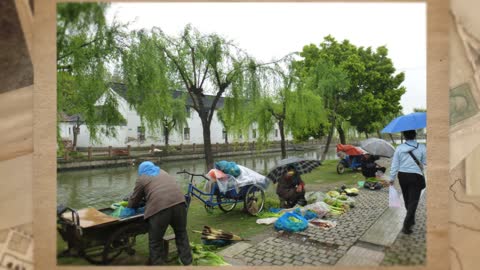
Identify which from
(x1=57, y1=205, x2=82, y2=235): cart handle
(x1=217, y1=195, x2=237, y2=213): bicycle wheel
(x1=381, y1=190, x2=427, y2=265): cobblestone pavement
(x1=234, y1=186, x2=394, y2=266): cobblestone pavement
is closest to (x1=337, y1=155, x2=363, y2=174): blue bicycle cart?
(x1=234, y1=186, x2=394, y2=266): cobblestone pavement

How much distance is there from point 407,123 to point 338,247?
1.43 metres

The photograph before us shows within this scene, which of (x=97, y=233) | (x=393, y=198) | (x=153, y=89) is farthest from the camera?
(x=153, y=89)

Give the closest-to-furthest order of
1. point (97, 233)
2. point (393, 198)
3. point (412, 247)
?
point (97, 233) → point (412, 247) → point (393, 198)

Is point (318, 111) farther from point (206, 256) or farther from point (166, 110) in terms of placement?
point (206, 256)

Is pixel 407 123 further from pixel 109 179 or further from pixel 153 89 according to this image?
pixel 109 179

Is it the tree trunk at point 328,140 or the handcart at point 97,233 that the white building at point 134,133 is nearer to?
the handcart at point 97,233

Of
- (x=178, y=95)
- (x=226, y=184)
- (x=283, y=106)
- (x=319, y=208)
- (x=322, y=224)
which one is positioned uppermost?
(x=178, y=95)

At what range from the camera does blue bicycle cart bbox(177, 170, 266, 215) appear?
3268mm

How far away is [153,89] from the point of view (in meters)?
3.17

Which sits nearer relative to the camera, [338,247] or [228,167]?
[338,247]

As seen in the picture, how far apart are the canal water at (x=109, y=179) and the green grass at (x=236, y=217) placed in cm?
25

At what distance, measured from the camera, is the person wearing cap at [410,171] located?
2881mm

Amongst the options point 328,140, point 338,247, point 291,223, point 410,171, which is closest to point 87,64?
point 291,223

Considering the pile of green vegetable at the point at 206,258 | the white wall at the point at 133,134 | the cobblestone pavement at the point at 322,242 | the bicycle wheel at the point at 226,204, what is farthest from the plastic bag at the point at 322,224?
the white wall at the point at 133,134
